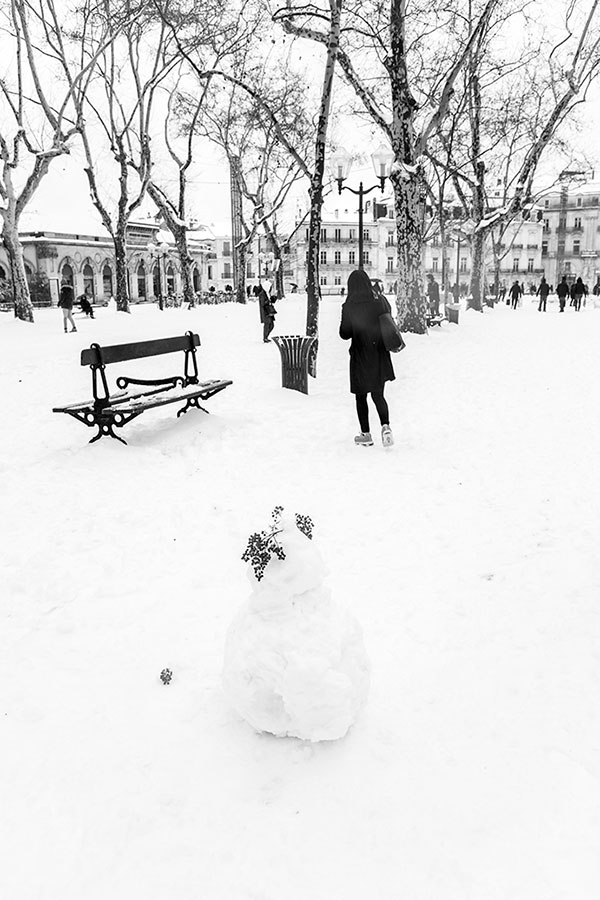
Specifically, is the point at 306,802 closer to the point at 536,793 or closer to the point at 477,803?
the point at 477,803

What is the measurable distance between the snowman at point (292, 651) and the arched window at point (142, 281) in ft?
183

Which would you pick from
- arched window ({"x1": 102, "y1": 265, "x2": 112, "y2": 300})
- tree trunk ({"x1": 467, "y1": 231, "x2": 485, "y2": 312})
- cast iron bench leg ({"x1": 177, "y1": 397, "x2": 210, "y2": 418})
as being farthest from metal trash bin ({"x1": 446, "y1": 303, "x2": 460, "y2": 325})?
arched window ({"x1": 102, "y1": 265, "x2": 112, "y2": 300})

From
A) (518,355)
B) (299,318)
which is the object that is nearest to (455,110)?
(299,318)

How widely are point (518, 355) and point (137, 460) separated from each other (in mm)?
10258

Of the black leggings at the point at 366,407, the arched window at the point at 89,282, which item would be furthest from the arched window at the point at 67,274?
the black leggings at the point at 366,407

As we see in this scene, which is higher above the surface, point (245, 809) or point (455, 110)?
point (455, 110)

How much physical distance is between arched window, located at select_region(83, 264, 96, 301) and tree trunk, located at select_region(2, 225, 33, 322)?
2844 centimetres

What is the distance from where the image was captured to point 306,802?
2.44m

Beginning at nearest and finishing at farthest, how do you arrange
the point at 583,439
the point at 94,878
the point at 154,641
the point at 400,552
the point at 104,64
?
the point at 94,878, the point at 154,641, the point at 400,552, the point at 583,439, the point at 104,64

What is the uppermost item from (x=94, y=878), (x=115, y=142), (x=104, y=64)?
(x=104, y=64)

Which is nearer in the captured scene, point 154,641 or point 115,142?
point 154,641

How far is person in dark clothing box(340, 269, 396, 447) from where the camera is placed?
637 cm

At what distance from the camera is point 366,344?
645 cm

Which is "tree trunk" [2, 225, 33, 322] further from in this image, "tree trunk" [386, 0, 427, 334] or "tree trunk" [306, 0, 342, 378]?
"tree trunk" [306, 0, 342, 378]
